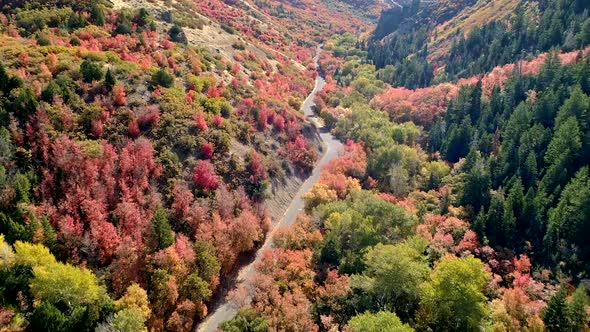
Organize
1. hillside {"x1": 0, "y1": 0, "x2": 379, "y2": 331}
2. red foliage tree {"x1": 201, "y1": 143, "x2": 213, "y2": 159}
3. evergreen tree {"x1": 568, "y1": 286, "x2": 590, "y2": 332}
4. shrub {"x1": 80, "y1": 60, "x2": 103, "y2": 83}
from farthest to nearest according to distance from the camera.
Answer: red foliage tree {"x1": 201, "y1": 143, "x2": 213, "y2": 159} → shrub {"x1": 80, "y1": 60, "x2": 103, "y2": 83} → evergreen tree {"x1": 568, "y1": 286, "x2": 590, "y2": 332} → hillside {"x1": 0, "y1": 0, "x2": 379, "y2": 331}

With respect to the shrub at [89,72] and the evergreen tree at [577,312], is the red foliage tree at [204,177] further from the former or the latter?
the evergreen tree at [577,312]

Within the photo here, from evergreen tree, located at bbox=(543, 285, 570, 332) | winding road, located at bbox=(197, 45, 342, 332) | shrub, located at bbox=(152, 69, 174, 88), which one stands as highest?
evergreen tree, located at bbox=(543, 285, 570, 332)

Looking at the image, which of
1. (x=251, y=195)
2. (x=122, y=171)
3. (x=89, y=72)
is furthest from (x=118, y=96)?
(x=251, y=195)

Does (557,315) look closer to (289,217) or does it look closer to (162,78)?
(289,217)

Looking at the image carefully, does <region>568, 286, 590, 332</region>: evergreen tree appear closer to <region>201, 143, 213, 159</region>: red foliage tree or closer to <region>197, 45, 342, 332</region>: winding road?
<region>197, 45, 342, 332</region>: winding road

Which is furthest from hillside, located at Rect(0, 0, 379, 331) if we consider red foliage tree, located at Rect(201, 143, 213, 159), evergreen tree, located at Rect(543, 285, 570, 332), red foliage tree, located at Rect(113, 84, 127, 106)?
evergreen tree, located at Rect(543, 285, 570, 332)

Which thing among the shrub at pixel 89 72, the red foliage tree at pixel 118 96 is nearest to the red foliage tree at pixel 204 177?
the red foliage tree at pixel 118 96

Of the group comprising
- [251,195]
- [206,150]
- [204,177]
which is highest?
[206,150]
